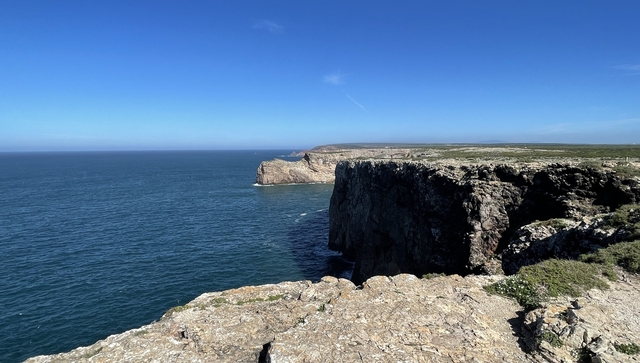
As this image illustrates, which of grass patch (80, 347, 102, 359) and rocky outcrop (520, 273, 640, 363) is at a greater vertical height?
rocky outcrop (520, 273, 640, 363)

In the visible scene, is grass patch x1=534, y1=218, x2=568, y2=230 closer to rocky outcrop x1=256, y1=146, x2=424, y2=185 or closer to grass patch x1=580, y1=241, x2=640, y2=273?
grass patch x1=580, y1=241, x2=640, y2=273

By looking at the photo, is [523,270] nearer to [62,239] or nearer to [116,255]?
[116,255]

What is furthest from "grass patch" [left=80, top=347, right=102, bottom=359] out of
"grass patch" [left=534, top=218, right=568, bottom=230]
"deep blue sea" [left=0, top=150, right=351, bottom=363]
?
"grass patch" [left=534, top=218, right=568, bottom=230]

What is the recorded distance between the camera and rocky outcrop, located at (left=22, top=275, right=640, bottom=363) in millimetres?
9039

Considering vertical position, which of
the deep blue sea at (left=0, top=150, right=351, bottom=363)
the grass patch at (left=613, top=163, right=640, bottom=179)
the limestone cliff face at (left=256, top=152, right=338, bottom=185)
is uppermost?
the grass patch at (left=613, top=163, right=640, bottom=179)

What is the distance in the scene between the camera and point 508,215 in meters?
26.3

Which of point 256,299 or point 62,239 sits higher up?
point 256,299

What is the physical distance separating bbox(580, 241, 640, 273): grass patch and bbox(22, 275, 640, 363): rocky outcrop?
1.51 m

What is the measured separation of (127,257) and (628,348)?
49.5m

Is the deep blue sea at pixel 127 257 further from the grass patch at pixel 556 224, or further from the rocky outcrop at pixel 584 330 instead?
the rocky outcrop at pixel 584 330

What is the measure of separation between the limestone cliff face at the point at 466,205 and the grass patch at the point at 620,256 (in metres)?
7.67

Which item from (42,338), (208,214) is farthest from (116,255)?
(208,214)

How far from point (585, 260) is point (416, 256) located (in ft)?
58.4

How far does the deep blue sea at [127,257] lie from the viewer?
30.3 meters
